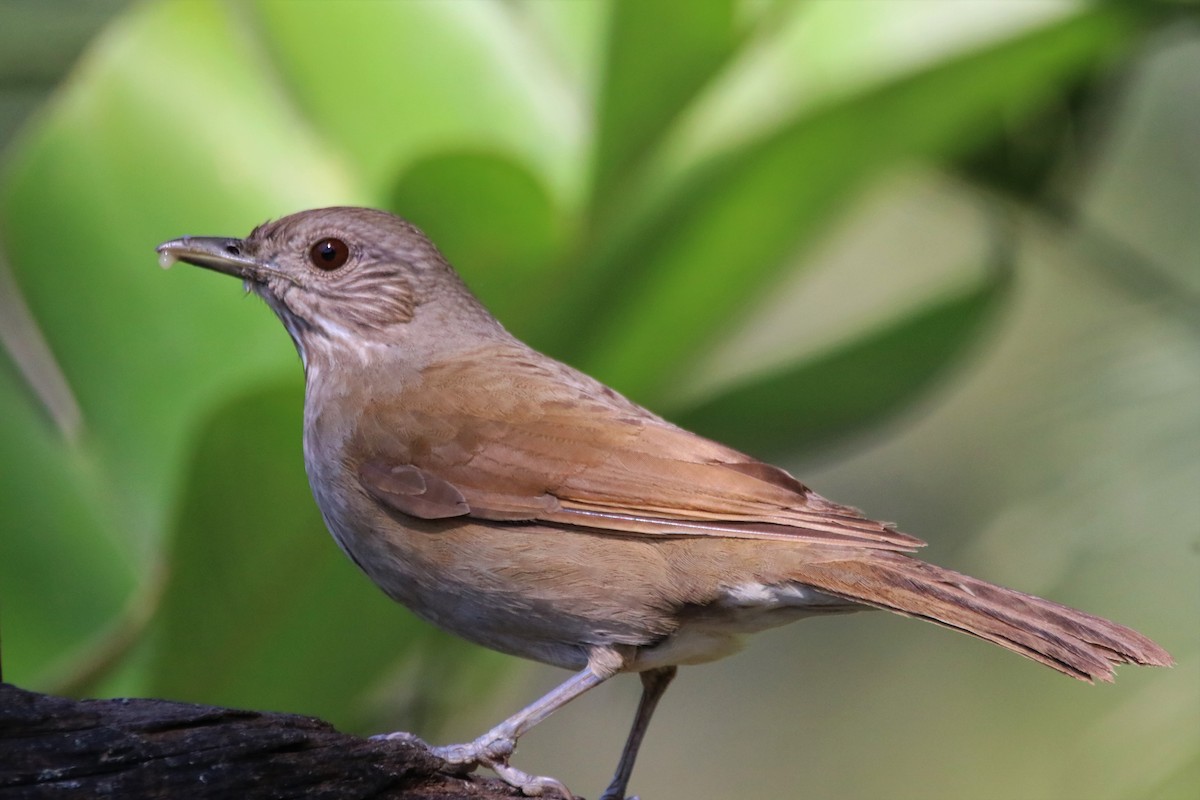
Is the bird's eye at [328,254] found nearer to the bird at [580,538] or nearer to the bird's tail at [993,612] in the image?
the bird at [580,538]

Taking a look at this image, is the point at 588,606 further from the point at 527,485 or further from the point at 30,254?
the point at 30,254

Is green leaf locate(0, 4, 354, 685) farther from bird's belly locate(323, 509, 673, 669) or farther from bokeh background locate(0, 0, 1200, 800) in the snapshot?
bird's belly locate(323, 509, 673, 669)

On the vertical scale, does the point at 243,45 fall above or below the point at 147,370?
above

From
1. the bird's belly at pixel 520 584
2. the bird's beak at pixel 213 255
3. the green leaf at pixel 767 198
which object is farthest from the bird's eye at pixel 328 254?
the bird's belly at pixel 520 584

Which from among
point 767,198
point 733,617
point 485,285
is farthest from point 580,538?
point 767,198

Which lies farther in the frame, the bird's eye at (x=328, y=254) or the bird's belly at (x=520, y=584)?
the bird's eye at (x=328, y=254)

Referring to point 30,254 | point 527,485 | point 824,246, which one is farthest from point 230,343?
point 824,246
